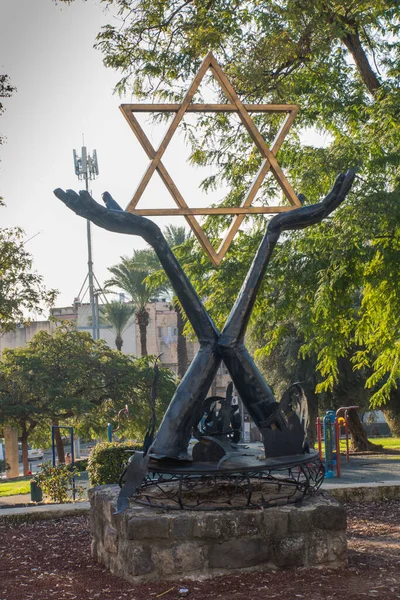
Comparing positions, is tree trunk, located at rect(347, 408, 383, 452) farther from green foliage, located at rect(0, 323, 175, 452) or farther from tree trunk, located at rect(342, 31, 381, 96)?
tree trunk, located at rect(342, 31, 381, 96)

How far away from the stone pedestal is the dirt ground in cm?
8

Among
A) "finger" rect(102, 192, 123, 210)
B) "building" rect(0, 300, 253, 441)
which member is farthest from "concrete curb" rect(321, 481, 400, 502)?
"building" rect(0, 300, 253, 441)

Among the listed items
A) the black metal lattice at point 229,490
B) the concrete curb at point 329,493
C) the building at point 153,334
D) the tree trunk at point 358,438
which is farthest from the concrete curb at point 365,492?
the building at point 153,334

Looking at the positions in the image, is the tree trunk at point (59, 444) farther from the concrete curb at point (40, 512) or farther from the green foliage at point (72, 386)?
the concrete curb at point (40, 512)

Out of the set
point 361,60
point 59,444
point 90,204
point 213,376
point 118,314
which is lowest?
point 213,376

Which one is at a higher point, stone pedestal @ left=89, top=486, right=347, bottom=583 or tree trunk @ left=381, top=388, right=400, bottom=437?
tree trunk @ left=381, top=388, right=400, bottom=437

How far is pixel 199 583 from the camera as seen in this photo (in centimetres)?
498

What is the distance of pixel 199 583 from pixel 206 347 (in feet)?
5.81

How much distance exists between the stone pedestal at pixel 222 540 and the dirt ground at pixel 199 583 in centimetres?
8

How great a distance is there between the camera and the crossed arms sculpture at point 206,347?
5.76 metres

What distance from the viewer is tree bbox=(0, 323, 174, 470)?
81.7 ft

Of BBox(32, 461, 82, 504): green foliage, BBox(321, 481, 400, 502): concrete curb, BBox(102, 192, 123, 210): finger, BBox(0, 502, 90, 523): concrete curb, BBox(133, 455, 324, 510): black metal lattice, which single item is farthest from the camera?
BBox(32, 461, 82, 504): green foliage

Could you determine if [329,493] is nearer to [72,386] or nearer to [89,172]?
[72,386]

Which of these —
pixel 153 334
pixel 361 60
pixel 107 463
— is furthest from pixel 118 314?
pixel 107 463
